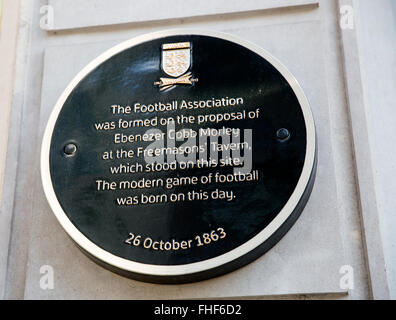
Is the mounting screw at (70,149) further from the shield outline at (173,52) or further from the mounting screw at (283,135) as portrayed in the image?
the mounting screw at (283,135)

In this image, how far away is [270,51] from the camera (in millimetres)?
4977

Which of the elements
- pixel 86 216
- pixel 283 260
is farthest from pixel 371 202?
pixel 86 216

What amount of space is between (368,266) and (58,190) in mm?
2093

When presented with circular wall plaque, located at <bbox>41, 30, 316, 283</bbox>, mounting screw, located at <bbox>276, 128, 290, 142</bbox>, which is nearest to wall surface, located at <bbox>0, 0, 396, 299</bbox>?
circular wall plaque, located at <bbox>41, 30, 316, 283</bbox>

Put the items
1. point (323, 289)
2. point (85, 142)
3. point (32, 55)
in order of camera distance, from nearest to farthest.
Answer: point (323, 289)
point (85, 142)
point (32, 55)

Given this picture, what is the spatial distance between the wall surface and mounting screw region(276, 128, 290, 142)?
0.96 feet

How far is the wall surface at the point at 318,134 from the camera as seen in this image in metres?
4.26

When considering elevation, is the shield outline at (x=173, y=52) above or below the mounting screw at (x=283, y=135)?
above

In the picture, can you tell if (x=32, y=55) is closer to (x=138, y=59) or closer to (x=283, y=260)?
(x=138, y=59)

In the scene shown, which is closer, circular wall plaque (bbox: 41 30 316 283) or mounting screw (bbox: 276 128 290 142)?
circular wall plaque (bbox: 41 30 316 283)

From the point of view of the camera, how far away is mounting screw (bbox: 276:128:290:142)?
4461mm

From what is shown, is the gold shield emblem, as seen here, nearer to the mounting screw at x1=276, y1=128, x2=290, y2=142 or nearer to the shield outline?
the shield outline

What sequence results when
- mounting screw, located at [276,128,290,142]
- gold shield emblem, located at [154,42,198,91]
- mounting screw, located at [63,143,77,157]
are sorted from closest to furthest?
mounting screw, located at [276,128,290,142], mounting screw, located at [63,143,77,157], gold shield emblem, located at [154,42,198,91]

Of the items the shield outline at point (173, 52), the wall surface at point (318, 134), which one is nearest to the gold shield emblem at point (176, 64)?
the shield outline at point (173, 52)
